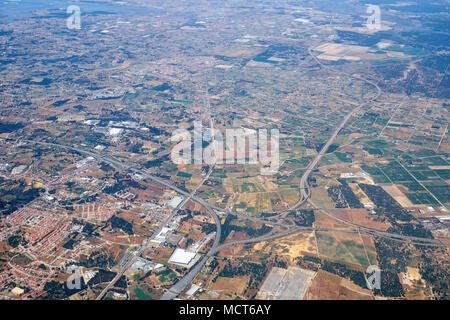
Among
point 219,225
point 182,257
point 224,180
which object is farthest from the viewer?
point 224,180

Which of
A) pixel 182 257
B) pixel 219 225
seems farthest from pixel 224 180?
pixel 182 257

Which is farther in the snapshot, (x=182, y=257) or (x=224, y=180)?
(x=224, y=180)

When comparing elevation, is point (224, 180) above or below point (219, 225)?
above

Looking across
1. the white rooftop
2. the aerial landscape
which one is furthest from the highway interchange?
the white rooftop

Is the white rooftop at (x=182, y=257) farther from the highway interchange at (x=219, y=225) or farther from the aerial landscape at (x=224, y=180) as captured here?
the highway interchange at (x=219, y=225)

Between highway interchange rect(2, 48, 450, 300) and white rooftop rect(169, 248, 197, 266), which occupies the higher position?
highway interchange rect(2, 48, 450, 300)

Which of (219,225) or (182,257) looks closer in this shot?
(182,257)

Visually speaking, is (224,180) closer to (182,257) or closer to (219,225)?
(219,225)

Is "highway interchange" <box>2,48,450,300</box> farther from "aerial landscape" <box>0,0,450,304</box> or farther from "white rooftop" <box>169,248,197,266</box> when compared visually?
"white rooftop" <box>169,248,197,266</box>

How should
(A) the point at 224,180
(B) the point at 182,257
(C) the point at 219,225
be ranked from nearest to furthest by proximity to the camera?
1. (B) the point at 182,257
2. (C) the point at 219,225
3. (A) the point at 224,180

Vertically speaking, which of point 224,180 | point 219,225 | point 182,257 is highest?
point 224,180
